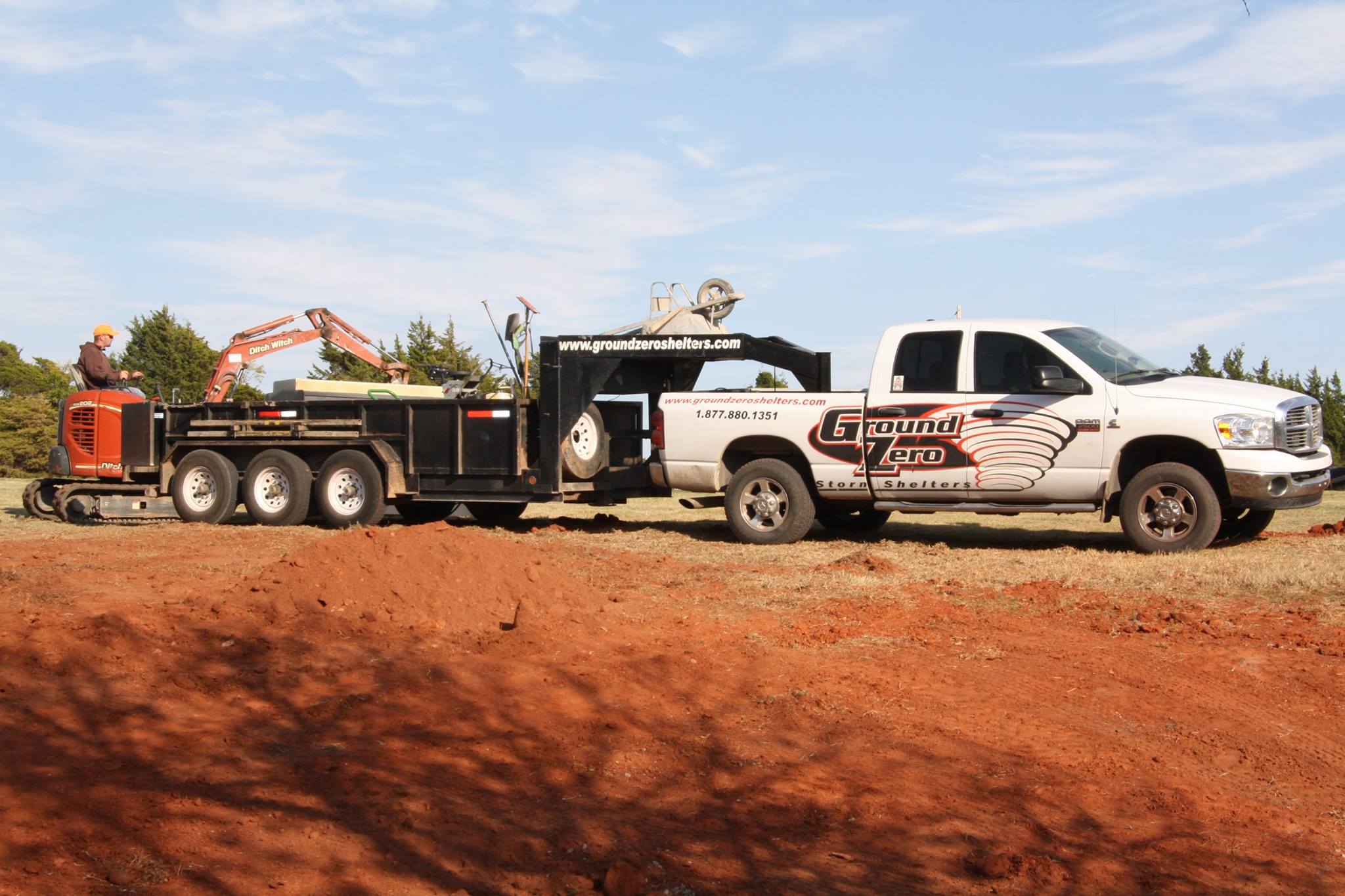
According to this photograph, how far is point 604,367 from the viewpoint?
14.8m

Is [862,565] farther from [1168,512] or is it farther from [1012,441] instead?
[1168,512]

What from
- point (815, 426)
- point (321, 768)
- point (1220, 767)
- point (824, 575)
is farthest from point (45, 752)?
point (815, 426)

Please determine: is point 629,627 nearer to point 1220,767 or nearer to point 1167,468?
point 1220,767

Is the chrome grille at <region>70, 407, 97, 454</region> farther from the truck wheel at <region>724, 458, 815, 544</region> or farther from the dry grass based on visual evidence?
the truck wheel at <region>724, 458, 815, 544</region>

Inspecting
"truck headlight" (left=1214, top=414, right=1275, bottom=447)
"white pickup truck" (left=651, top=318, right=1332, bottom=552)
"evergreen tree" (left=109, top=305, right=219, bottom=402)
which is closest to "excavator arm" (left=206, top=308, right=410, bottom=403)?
"white pickup truck" (left=651, top=318, right=1332, bottom=552)

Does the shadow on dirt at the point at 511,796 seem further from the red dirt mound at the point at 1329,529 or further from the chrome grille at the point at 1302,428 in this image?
the red dirt mound at the point at 1329,529

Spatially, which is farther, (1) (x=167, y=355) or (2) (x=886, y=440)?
(1) (x=167, y=355)

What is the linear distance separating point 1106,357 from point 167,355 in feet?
147

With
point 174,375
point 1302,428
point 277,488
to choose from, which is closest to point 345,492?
point 277,488

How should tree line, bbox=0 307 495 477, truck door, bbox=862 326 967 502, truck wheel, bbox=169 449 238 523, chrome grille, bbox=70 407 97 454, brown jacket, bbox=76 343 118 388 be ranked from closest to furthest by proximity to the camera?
1. truck door, bbox=862 326 967 502
2. truck wheel, bbox=169 449 238 523
3. chrome grille, bbox=70 407 97 454
4. brown jacket, bbox=76 343 118 388
5. tree line, bbox=0 307 495 477

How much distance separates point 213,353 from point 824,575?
45.2 m

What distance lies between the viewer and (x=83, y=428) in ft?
57.0

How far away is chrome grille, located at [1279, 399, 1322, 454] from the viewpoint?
442 inches

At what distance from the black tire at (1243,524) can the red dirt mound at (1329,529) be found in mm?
862
